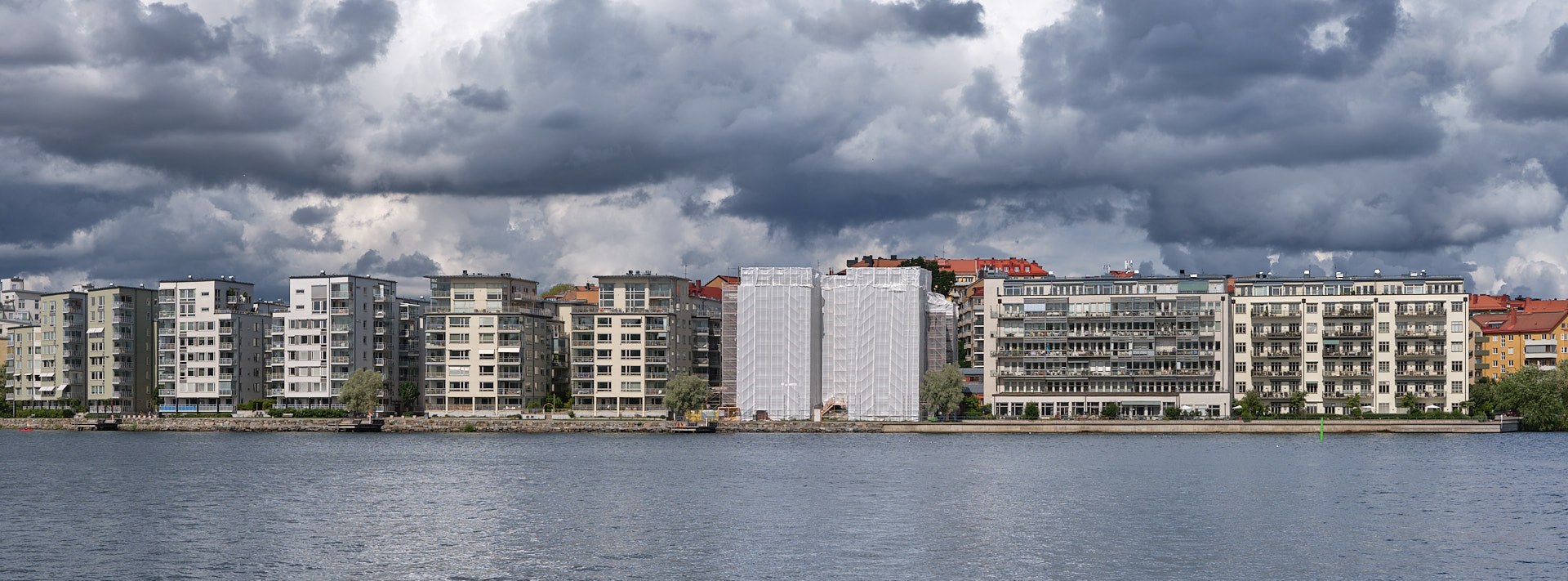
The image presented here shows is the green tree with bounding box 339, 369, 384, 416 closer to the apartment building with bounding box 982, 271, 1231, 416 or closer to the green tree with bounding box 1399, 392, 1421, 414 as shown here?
the apartment building with bounding box 982, 271, 1231, 416

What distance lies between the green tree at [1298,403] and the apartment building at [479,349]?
282 feet

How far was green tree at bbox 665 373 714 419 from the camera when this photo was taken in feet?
529

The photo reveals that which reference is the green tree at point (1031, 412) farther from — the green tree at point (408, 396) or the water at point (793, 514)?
the green tree at point (408, 396)

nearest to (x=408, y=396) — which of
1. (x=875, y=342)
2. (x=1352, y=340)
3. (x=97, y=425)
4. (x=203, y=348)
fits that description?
(x=203, y=348)

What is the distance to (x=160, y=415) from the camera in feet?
585

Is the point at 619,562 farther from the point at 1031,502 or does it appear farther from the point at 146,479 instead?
the point at 146,479

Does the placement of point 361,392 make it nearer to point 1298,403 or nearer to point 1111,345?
point 1111,345

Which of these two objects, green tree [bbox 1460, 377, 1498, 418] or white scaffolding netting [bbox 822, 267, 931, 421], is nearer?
green tree [bbox 1460, 377, 1498, 418]

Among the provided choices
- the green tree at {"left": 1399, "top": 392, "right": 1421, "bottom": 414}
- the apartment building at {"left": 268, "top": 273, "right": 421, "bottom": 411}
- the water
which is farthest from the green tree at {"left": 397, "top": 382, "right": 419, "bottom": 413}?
the green tree at {"left": 1399, "top": 392, "right": 1421, "bottom": 414}

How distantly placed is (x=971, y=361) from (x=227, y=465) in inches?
4361

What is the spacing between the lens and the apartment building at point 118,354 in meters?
189

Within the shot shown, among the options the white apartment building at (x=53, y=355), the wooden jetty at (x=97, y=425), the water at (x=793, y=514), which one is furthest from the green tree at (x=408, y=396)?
the water at (x=793, y=514)

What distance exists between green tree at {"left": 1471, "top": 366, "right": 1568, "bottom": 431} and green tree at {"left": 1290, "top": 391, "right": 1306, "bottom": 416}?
64.9ft

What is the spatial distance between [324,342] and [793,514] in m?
122
